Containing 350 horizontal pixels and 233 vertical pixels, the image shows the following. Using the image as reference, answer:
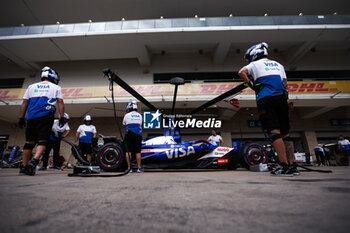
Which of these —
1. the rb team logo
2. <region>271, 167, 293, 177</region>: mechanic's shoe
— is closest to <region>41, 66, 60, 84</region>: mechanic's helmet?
<region>271, 167, 293, 177</region>: mechanic's shoe

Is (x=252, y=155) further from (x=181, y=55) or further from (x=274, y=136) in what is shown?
(x=181, y=55)

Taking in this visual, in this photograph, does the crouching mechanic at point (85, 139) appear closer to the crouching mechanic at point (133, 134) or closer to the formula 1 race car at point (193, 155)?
the formula 1 race car at point (193, 155)

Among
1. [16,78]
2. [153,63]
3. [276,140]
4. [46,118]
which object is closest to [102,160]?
[46,118]

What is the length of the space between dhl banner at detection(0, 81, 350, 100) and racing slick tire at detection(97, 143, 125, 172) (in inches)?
205

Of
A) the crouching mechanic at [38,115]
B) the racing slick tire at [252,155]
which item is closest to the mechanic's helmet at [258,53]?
the racing slick tire at [252,155]

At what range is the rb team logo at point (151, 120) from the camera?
8.27 m

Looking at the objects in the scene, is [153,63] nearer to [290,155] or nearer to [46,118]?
[46,118]

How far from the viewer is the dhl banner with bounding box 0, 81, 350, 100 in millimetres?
7922

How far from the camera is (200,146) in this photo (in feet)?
11.2

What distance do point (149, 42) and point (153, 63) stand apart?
6.36ft

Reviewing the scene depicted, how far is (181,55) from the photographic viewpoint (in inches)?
450

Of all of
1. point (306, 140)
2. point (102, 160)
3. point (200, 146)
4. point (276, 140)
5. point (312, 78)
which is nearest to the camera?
point (276, 140)

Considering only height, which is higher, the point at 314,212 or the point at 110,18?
the point at 110,18

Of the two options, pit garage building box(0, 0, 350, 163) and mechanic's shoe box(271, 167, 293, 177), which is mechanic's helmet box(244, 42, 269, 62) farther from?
pit garage building box(0, 0, 350, 163)
